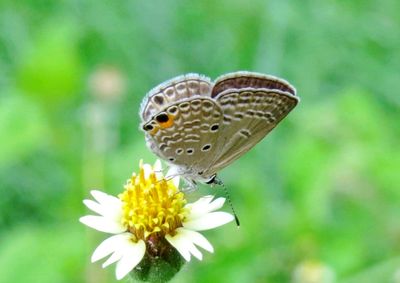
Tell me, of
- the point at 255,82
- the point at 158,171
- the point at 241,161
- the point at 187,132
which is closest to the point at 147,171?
the point at 158,171

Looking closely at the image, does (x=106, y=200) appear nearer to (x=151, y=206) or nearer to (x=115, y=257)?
(x=151, y=206)

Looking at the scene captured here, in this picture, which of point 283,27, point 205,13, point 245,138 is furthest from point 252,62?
point 245,138

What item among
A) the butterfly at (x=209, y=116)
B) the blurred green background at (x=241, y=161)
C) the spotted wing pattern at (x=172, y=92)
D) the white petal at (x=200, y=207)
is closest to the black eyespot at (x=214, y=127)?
the butterfly at (x=209, y=116)

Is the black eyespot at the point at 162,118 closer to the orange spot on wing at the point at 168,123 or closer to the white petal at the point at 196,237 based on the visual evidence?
the orange spot on wing at the point at 168,123

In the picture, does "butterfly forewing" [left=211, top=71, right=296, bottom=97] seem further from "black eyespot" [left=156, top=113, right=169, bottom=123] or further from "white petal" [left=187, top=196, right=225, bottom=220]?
"white petal" [left=187, top=196, right=225, bottom=220]

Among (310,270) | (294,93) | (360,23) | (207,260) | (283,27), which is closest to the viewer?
(294,93)

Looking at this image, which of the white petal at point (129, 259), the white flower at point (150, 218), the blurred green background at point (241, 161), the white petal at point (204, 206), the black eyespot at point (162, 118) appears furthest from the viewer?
the blurred green background at point (241, 161)

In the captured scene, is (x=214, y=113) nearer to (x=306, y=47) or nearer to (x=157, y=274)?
(x=157, y=274)
